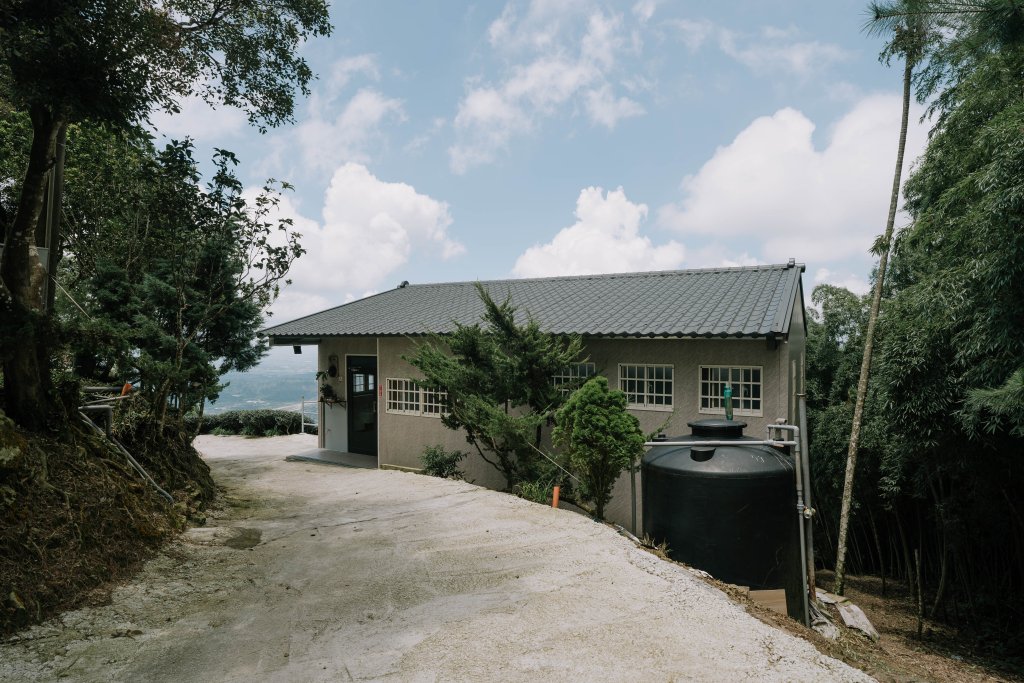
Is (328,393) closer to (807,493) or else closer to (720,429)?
(720,429)

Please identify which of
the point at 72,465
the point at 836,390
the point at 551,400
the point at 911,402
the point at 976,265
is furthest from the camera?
the point at 836,390

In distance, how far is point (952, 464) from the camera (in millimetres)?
8703

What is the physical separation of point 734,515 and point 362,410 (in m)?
9.70

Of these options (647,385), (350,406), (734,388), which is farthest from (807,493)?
(350,406)

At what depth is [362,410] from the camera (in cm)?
1354

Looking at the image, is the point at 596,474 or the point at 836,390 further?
the point at 836,390

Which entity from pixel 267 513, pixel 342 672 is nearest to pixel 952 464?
pixel 342 672

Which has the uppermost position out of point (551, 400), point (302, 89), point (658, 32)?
point (658, 32)

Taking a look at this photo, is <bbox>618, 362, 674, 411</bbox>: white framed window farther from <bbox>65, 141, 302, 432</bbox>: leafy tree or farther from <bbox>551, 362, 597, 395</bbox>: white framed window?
<bbox>65, 141, 302, 432</bbox>: leafy tree

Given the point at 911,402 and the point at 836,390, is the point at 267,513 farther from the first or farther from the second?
the point at 836,390

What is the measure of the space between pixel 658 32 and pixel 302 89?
5.55m

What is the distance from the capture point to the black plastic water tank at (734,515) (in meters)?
5.76

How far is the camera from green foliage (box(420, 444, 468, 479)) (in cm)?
1045

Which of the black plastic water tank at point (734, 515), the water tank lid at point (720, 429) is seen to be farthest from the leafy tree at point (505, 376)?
the black plastic water tank at point (734, 515)
